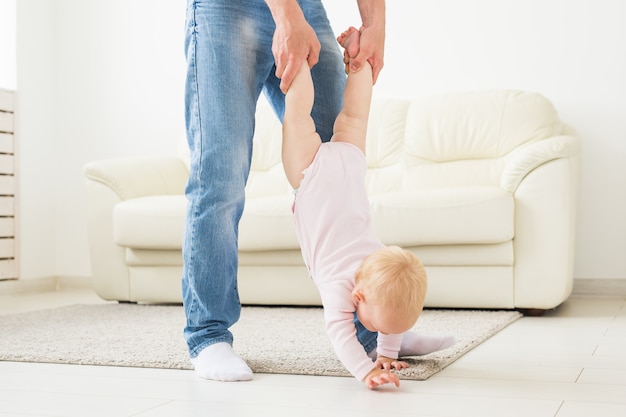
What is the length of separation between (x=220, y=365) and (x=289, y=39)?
67 centimetres

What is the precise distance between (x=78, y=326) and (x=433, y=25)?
2.21 m

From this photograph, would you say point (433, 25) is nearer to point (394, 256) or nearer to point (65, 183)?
point (65, 183)

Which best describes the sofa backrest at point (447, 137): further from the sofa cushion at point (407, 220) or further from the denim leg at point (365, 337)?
the denim leg at point (365, 337)

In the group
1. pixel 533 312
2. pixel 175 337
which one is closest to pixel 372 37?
pixel 175 337

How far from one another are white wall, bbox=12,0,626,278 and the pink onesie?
225 centimetres

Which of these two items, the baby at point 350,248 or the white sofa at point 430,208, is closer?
the baby at point 350,248

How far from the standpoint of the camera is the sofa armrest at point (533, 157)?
298 centimetres

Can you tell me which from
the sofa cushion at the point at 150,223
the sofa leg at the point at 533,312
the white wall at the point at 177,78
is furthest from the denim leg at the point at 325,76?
the white wall at the point at 177,78

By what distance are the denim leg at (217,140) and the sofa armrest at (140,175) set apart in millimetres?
1877

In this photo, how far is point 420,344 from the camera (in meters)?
1.88

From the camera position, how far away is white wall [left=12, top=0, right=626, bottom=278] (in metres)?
3.67

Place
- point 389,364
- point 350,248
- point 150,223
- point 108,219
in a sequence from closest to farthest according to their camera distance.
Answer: point 350,248, point 389,364, point 150,223, point 108,219

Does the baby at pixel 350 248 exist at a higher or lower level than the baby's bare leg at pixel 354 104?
lower

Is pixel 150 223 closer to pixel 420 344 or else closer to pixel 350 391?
pixel 420 344
